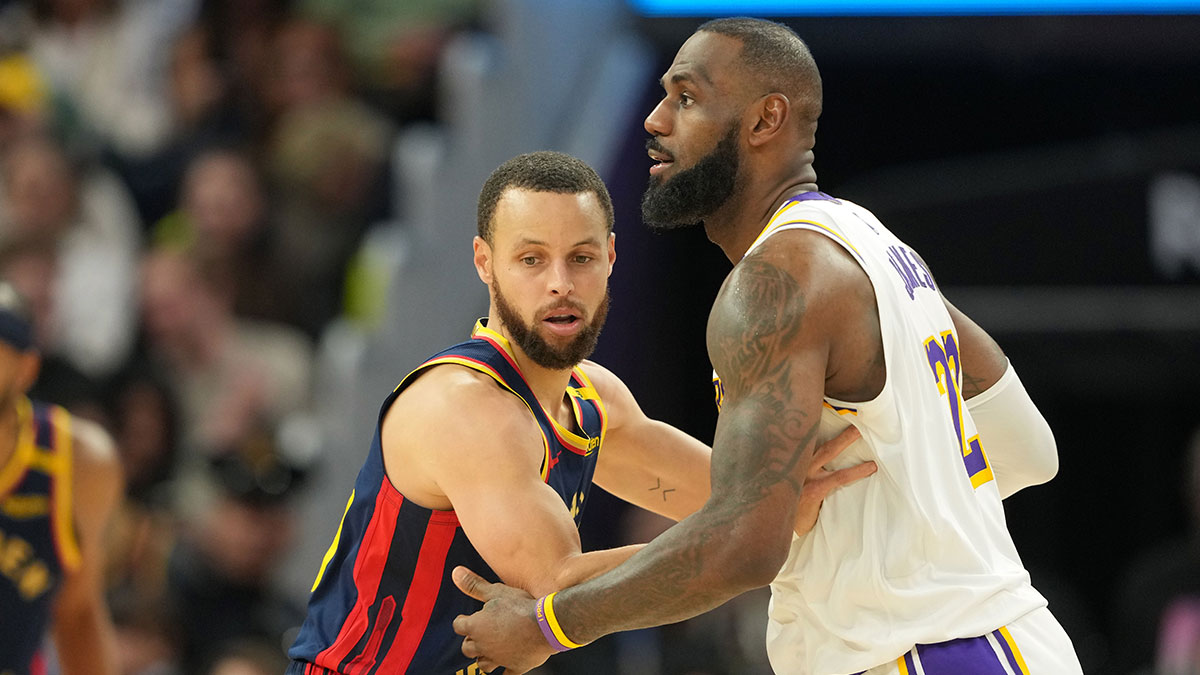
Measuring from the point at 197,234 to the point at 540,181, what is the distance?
19.7 feet

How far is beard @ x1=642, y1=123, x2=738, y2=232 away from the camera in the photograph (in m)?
4.19

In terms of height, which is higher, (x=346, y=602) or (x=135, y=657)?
(x=135, y=657)

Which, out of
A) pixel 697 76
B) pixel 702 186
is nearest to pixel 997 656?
pixel 702 186

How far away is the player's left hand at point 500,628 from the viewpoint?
398 centimetres

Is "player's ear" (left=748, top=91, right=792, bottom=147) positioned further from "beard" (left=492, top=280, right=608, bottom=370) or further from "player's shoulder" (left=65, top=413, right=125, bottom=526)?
"player's shoulder" (left=65, top=413, right=125, bottom=526)

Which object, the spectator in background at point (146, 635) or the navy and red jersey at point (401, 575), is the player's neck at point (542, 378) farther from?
the spectator in background at point (146, 635)

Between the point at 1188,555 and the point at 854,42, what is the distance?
11.9ft

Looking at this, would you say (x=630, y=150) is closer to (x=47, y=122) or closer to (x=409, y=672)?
(x=47, y=122)

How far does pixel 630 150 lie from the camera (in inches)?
388

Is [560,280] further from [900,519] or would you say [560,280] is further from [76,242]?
[76,242]

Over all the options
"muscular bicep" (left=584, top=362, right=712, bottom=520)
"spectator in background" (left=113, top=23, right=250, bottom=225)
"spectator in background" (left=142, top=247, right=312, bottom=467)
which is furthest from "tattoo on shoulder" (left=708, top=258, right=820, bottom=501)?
"spectator in background" (left=113, top=23, right=250, bottom=225)

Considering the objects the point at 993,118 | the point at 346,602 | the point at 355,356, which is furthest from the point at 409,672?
the point at 993,118

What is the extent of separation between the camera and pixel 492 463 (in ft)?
13.2

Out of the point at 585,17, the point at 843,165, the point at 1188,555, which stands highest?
the point at 585,17
